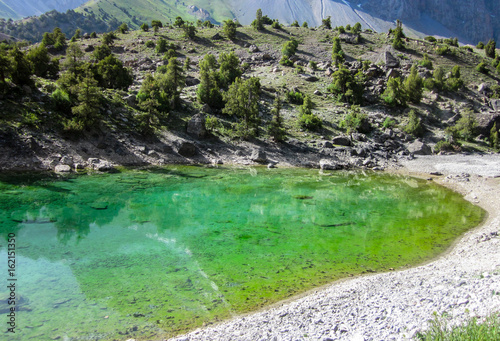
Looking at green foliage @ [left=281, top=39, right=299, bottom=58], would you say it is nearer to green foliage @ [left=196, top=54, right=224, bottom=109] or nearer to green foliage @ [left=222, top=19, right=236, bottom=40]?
green foliage @ [left=222, top=19, right=236, bottom=40]

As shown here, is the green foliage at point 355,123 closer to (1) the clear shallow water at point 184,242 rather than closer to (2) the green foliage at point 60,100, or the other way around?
(1) the clear shallow water at point 184,242

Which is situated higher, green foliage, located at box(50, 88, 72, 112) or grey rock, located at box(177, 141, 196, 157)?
green foliage, located at box(50, 88, 72, 112)

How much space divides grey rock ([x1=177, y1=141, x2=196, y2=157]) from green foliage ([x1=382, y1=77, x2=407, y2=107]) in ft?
151

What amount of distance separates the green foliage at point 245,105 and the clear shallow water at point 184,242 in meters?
18.5

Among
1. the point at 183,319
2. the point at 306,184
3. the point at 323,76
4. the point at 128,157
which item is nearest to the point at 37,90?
the point at 128,157

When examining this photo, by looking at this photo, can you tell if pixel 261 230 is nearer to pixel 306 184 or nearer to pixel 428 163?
pixel 306 184

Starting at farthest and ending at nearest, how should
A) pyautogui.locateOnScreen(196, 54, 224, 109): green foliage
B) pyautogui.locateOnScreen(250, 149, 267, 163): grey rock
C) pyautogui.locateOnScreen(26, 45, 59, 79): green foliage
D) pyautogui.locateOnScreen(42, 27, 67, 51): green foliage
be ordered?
pyautogui.locateOnScreen(42, 27, 67, 51): green foliage
pyautogui.locateOnScreen(196, 54, 224, 109): green foliage
pyautogui.locateOnScreen(26, 45, 59, 79): green foliage
pyautogui.locateOnScreen(250, 149, 267, 163): grey rock

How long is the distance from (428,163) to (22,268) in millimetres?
50964

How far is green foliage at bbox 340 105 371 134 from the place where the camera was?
52.9m

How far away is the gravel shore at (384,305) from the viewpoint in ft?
29.1

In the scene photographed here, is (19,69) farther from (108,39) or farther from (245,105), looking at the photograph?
(108,39)

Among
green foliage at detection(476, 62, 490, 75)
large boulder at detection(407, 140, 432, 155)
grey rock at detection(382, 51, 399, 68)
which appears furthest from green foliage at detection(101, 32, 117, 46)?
green foliage at detection(476, 62, 490, 75)

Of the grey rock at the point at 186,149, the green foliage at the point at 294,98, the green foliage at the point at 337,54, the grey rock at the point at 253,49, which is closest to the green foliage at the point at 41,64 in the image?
the grey rock at the point at 186,149

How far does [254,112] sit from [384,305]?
1691 inches
